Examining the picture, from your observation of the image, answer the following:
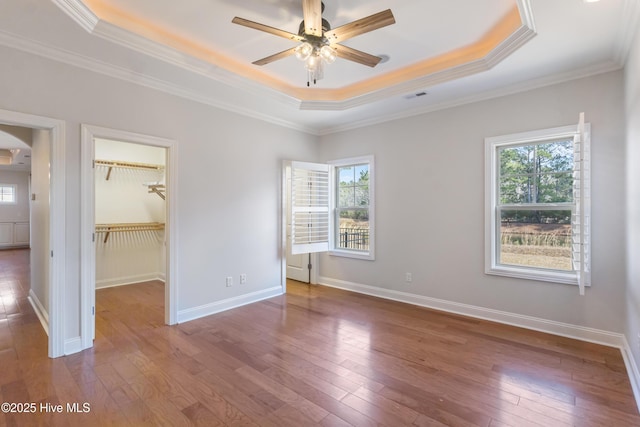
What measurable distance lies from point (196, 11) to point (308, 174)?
281 cm

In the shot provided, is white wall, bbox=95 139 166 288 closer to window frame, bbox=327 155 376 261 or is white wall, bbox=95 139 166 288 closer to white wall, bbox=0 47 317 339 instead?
white wall, bbox=0 47 317 339

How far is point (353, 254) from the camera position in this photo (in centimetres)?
502

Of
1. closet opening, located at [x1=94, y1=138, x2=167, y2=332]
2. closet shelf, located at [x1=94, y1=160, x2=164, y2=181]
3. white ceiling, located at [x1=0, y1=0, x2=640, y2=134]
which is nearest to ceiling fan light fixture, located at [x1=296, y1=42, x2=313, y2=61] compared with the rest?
white ceiling, located at [x1=0, y1=0, x2=640, y2=134]

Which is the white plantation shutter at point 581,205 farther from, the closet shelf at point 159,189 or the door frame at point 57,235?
the closet shelf at point 159,189

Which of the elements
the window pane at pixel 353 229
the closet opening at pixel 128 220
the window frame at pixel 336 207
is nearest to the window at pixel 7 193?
the closet opening at pixel 128 220

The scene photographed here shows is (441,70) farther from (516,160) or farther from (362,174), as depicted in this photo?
(362,174)

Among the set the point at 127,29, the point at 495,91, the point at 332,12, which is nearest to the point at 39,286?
the point at 127,29

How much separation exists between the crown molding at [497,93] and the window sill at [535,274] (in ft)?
6.68

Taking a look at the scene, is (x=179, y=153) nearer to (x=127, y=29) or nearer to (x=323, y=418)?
(x=127, y=29)

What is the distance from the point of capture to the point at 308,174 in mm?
5012

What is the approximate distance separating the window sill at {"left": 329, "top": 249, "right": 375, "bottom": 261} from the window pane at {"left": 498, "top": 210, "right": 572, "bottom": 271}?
1.80 meters

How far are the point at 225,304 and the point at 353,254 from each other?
212 centimetres

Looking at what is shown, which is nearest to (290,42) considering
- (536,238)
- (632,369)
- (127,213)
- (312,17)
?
(312,17)

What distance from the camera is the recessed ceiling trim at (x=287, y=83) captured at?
250 centimetres
